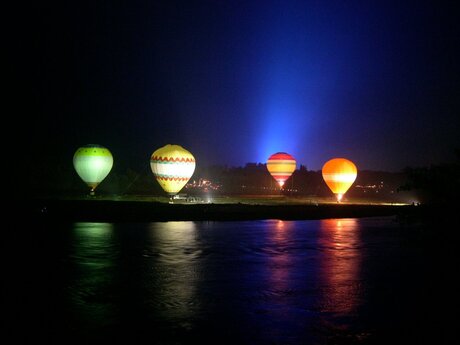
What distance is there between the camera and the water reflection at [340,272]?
1158 centimetres

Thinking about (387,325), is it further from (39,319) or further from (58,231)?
(58,231)

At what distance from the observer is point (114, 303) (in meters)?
11.4

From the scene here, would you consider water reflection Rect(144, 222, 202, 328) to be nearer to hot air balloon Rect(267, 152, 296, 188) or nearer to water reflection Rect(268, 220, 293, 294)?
water reflection Rect(268, 220, 293, 294)

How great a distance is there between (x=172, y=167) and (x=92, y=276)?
167 ft

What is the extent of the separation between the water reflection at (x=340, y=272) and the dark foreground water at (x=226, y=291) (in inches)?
1.3

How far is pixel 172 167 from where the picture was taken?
6538 centimetres

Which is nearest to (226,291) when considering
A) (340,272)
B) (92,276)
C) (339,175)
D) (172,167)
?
(92,276)

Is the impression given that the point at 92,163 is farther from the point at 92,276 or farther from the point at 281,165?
the point at 92,276

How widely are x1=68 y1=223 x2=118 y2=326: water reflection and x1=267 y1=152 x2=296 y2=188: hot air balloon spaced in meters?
55.9

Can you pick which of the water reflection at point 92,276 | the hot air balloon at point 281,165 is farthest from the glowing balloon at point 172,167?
the water reflection at point 92,276

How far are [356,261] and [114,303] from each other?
920cm

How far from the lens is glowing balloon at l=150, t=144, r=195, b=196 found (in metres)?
65.5

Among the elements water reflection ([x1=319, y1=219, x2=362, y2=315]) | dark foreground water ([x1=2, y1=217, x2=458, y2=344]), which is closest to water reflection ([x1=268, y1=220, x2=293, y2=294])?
dark foreground water ([x1=2, y1=217, x2=458, y2=344])

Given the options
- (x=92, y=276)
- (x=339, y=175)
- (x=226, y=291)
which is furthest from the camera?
(x=339, y=175)
